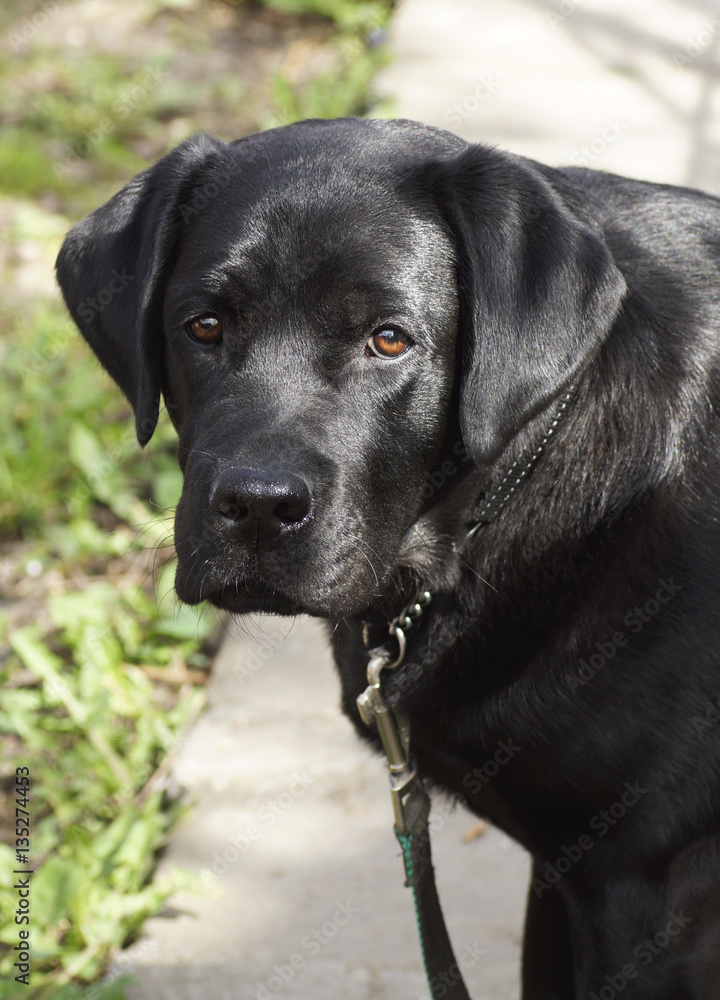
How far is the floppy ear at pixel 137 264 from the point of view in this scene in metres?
2.43

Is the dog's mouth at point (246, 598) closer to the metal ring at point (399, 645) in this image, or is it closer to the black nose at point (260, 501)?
the black nose at point (260, 501)

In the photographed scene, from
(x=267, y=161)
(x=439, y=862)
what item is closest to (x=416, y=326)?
(x=267, y=161)

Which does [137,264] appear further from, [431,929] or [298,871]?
[298,871]

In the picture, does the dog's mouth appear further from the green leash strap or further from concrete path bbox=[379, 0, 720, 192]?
concrete path bbox=[379, 0, 720, 192]

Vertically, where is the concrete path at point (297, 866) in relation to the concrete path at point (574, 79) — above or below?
below

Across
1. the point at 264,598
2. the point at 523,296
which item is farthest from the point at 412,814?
the point at 523,296

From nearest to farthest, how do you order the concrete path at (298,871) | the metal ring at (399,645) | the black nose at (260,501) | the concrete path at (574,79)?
1. the black nose at (260,501)
2. the metal ring at (399,645)
3. the concrete path at (298,871)
4. the concrete path at (574,79)

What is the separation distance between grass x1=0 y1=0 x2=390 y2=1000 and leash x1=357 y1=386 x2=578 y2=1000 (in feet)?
1.92

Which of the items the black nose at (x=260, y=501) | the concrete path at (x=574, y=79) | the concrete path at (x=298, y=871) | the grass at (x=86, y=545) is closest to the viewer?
the black nose at (x=260, y=501)

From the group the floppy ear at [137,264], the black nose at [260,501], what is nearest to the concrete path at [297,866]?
the floppy ear at [137,264]

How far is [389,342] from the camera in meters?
2.19

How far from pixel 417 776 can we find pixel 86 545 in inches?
81.1

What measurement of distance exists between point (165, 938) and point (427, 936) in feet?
2.98

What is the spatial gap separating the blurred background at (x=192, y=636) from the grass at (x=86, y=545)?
0.4 inches
